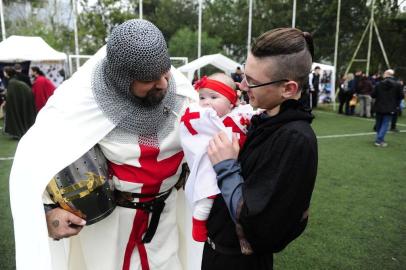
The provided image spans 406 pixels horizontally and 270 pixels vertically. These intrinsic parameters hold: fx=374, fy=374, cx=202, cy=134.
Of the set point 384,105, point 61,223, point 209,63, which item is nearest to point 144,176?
point 61,223

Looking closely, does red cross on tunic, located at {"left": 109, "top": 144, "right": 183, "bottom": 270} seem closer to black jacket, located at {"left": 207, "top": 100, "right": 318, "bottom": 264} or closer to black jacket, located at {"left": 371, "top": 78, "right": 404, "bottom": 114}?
black jacket, located at {"left": 207, "top": 100, "right": 318, "bottom": 264}

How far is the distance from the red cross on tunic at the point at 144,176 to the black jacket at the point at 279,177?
550 millimetres

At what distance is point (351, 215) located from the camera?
473cm

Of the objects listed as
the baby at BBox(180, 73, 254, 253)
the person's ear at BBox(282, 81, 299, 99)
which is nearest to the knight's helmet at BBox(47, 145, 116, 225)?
the baby at BBox(180, 73, 254, 253)

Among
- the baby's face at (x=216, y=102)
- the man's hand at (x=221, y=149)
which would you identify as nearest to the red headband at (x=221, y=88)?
the baby's face at (x=216, y=102)

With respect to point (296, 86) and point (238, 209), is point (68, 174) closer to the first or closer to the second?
point (238, 209)

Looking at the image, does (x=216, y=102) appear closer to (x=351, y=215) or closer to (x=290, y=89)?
(x=290, y=89)

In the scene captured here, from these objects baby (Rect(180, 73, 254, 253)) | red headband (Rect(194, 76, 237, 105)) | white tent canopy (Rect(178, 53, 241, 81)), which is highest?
red headband (Rect(194, 76, 237, 105))

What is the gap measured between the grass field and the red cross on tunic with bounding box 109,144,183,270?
80.9 inches

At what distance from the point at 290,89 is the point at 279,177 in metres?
0.34

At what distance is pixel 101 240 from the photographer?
6.20ft

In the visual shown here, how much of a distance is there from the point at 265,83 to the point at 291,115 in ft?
0.51

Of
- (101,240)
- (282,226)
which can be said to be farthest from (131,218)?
(282,226)

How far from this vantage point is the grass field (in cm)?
368
